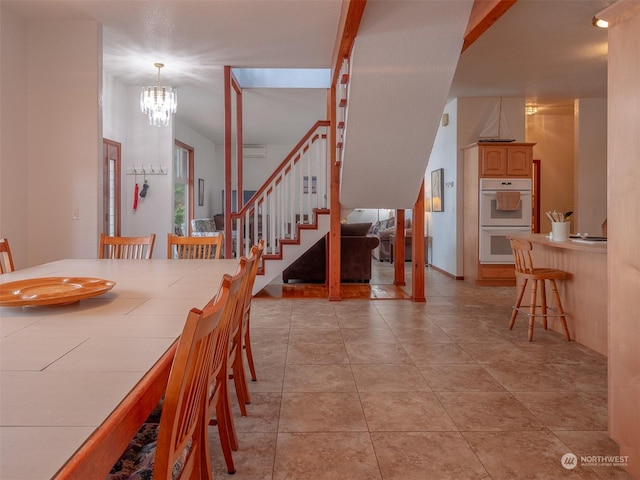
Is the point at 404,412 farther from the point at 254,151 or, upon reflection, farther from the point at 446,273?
the point at 254,151

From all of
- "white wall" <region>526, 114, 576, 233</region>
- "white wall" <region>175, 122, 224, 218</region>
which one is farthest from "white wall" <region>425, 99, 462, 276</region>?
"white wall" <region>175, 122, 224, 218</region>

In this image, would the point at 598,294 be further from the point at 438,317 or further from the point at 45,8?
the point at 45,8

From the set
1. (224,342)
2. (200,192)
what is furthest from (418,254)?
(200,192)

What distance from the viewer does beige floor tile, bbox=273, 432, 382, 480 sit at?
1875 millimetres

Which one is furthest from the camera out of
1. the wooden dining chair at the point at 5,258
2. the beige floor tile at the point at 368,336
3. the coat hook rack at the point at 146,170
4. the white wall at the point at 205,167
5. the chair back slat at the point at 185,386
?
the white wall at the point at 205,167

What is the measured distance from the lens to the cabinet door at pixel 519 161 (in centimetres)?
661

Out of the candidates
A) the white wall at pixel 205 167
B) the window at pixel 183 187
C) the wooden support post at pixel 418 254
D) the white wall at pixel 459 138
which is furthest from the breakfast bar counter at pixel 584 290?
the white wall at pixel 205 167

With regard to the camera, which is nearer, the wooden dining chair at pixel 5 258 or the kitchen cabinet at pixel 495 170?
the wooden dining chair at pixel 5 258

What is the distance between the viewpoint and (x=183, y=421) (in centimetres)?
106

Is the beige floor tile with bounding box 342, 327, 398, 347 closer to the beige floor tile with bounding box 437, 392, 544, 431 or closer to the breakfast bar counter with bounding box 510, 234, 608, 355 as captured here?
the beige floor tile with bounding box 437, 392, 544, 431

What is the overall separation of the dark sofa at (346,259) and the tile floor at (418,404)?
2.33 m

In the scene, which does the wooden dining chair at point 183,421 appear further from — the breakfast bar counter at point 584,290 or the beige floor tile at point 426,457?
the breakfast bar counter at point 584,290

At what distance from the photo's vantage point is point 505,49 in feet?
17.0

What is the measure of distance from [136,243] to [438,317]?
3.07 metres
